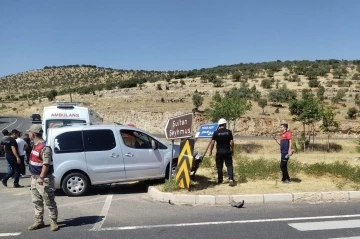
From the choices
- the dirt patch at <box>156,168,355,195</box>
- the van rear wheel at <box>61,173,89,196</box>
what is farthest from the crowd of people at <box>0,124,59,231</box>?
the dirt patch at <box>156,168,355,195</box>

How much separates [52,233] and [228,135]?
529cm

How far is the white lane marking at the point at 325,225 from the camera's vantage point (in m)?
7.29

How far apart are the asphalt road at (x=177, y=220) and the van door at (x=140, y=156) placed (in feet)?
2.75

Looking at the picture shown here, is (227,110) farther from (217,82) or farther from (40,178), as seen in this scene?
(217,82)

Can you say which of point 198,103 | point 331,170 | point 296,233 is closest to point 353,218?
point 296,233

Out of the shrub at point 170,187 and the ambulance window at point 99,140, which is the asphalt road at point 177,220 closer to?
the shrub at point 170,187

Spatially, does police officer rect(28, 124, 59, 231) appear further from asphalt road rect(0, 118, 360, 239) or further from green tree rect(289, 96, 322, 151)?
green tree rect(289, 96, 322, 151)

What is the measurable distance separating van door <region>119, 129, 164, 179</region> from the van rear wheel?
1155 mm

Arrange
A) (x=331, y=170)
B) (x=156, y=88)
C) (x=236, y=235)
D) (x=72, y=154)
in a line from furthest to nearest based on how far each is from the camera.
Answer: (x=156, y=88) < (x=331, y=170) < (x=72, y=154) < (x=236, y=235)

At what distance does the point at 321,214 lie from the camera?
8.40 metres

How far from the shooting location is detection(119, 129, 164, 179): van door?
35.8 ft

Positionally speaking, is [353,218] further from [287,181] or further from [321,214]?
[287,181]

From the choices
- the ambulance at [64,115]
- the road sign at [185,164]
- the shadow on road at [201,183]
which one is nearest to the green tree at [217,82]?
the ambulance at [64,115]

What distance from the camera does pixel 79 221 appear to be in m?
7.97
